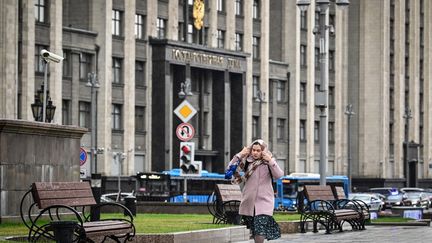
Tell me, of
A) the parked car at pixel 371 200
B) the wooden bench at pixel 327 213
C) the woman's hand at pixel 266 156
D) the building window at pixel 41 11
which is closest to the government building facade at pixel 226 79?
the building window at pixel 41 11

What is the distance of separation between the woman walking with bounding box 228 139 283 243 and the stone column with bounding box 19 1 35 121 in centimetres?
5479

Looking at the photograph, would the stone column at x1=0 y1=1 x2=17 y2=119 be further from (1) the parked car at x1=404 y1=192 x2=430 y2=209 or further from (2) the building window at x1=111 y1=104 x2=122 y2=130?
(1) the parked car at x1=404 y1=192 x2=430 y2=209

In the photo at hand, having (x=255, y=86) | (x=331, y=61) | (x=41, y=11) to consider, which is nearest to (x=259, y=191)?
(x=41, y=11)

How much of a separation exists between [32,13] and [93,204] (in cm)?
5570

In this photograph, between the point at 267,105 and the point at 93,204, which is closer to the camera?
the point at 93,204

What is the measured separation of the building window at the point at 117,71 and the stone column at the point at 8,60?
14305 mm

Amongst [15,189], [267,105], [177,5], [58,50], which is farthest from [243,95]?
[15,189]

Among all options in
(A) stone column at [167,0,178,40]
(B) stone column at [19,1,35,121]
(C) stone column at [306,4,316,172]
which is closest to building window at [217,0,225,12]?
→ (A) stone column at [167,0,178,40]

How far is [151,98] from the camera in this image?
89.6m

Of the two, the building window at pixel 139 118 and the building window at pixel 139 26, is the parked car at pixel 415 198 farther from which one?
the building window at pixel 139 26

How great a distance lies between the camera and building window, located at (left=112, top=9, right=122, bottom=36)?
281 ft

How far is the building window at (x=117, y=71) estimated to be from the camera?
282ft

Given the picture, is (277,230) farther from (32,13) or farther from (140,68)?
(140,68)

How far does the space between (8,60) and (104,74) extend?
13290 millimetres
